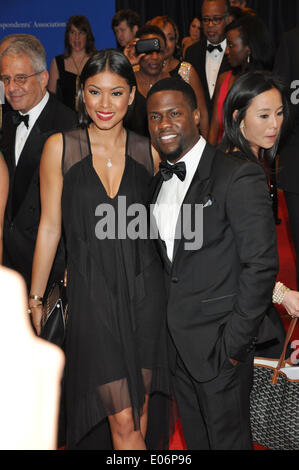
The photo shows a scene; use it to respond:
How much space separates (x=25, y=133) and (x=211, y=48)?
126 inches

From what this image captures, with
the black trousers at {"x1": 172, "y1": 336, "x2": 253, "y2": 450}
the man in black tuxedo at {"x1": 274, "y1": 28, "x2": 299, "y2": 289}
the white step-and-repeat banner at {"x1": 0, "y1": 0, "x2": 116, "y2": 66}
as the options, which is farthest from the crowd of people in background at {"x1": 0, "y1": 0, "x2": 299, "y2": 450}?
the white step-and-repeat banner at {"x1": 0, "y1": 0, "x2": 116, "y2": 66}

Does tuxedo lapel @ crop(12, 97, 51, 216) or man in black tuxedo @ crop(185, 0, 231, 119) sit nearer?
tuxedo lapel @ crop(12, 97, 51, 216)

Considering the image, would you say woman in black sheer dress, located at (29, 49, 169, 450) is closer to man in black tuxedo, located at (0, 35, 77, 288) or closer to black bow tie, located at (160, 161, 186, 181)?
black bow tie, located at (160, 161, 186, 181)

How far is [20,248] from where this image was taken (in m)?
3.50

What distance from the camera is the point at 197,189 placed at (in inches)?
97.4

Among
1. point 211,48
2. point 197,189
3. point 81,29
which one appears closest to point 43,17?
point 81,29

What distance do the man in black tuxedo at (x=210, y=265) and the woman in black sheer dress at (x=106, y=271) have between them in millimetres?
176

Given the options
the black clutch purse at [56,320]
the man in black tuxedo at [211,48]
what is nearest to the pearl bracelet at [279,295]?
the black clutch purse at [56,320]

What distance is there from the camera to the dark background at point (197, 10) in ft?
34.3

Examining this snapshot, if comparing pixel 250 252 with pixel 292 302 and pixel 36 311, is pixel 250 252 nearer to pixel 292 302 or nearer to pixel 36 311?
pixel 292 302

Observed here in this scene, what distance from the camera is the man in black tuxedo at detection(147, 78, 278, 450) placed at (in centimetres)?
237

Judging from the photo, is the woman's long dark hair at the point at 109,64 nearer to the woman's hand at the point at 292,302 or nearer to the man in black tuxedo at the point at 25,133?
the man in black tuxedo at the point at 25,133

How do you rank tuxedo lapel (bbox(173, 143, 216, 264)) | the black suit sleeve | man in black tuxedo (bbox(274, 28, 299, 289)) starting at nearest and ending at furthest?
the black suit sleeve < tuxedo lapel (bbox(173, 143, 216, 264)) < man in black tuxedo (bbox(274, 28, 299, 289))

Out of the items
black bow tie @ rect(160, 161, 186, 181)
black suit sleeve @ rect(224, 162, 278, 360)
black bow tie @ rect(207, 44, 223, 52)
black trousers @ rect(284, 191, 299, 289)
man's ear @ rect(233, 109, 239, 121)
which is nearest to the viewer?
black suit sleeve @ rect(224, 162, 278, 360)
